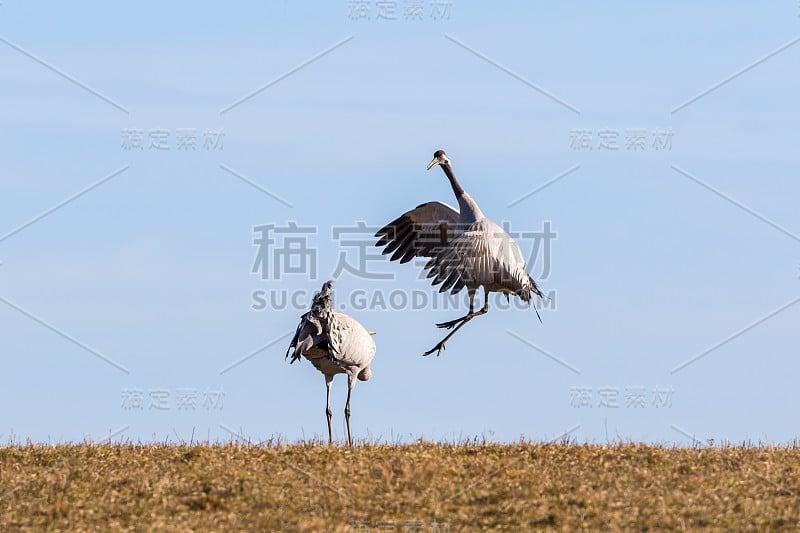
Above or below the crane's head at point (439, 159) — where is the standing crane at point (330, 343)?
below

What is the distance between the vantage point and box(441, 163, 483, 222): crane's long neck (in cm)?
1603

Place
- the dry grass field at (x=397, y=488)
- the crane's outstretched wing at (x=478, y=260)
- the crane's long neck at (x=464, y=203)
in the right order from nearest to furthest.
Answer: the dry grass field at (x=397, y=488)
the crane's outstretched wing at (x=478, y=260)
the crane's long neck at (x=464, y=203)

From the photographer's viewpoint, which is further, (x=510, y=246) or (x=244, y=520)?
(x=510, y=246)

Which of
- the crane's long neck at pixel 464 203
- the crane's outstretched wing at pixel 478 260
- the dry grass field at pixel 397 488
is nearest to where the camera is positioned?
the dry grass field at pixel 397 488

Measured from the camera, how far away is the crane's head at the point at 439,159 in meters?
17.1

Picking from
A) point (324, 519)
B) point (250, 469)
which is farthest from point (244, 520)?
point (250, 469)

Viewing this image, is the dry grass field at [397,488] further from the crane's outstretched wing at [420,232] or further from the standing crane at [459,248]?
the crane's outstretched wing at [420,232]

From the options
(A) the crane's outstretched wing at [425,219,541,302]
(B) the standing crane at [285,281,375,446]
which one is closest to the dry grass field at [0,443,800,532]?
(A) the crane's outstretched wing at [425,219,541,302]

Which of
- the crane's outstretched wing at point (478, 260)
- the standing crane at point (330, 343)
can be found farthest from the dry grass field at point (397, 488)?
the standing crane at point (330, 343)

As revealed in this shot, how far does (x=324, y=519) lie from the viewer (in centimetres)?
998

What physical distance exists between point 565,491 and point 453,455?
5.73 ft

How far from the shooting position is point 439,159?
1716cm

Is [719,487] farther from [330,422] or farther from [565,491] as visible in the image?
[330,422]

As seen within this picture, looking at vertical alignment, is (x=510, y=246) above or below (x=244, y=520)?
above
